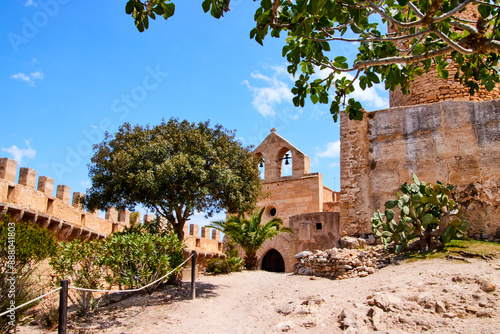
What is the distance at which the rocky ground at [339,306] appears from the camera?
6191 mm

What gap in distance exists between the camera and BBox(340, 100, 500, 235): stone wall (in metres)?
11.0

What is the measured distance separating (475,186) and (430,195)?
2470 mm

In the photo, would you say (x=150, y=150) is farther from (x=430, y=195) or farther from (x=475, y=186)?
(x=475, y=186)

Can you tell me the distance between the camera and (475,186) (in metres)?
11.0

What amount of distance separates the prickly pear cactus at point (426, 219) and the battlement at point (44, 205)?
8.79m

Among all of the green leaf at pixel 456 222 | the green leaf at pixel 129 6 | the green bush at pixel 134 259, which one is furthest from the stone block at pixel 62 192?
the green leaf at pixel 456 222

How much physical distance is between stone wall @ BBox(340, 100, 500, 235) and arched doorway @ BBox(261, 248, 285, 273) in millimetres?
6743

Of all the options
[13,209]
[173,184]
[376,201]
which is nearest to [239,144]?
[173,184]

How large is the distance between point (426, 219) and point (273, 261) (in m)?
10.4

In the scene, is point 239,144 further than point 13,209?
No

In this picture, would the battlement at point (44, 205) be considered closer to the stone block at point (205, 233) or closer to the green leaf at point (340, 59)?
the stone block at point (205, 233)

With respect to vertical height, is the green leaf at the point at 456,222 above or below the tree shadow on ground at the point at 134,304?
above

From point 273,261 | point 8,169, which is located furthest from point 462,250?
point 8,169

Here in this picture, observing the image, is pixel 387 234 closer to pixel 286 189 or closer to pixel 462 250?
pixel 462 250
